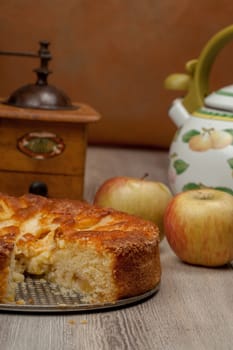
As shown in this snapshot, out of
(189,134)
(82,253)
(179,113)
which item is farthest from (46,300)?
(179,113)

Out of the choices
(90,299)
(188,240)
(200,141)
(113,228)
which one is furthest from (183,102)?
(90,299)

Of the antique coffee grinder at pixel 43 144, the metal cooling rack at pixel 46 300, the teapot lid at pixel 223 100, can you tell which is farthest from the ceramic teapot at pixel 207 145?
the metal cooling rack at pixel 46 300

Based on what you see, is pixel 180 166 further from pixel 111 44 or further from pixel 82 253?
pixel 111 44

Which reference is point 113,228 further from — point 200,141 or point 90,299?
point 200,141

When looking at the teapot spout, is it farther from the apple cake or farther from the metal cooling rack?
the metal cooling rack

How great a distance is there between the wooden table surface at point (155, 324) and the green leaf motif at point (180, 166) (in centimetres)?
41

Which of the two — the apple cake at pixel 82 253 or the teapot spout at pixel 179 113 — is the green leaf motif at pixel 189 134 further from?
the apple cake at pixel 82 253

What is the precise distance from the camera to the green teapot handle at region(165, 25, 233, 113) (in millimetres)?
2033

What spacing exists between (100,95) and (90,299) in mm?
1552

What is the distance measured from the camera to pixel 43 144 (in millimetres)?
1833

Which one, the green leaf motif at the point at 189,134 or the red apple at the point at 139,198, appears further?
the green leaf motif at the point at 189,134

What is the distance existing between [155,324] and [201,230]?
309mm

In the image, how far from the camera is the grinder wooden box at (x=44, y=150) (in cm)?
182

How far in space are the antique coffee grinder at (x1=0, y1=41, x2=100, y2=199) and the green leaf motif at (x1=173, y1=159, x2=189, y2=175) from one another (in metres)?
0.19
